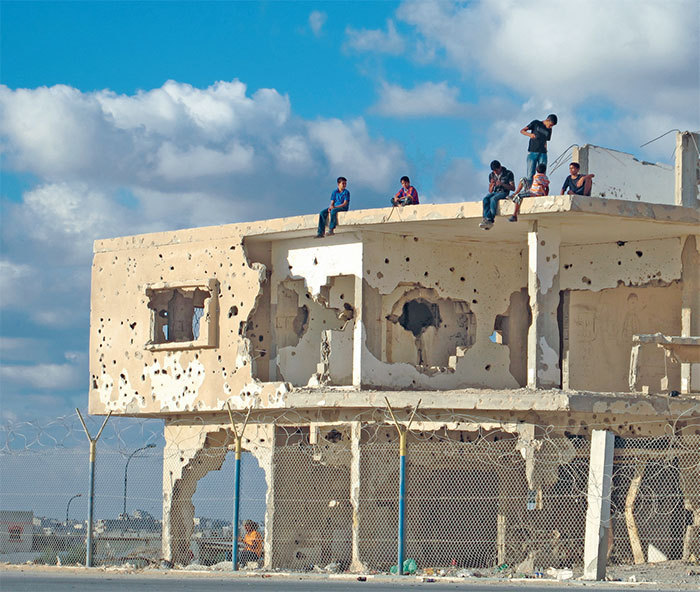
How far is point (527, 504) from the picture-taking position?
2330 centimetres

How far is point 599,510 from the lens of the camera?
18188mm

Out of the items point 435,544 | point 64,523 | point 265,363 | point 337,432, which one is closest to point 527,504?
point 435,544

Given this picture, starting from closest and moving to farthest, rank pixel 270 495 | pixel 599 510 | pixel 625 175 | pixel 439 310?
1. pixel 599 510
2. pixel 270 495
3. pixel 439 310
4. pixel 625 175

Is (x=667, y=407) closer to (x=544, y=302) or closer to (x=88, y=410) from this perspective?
(x=544, y=302)

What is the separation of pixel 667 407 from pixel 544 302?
2.59 meters

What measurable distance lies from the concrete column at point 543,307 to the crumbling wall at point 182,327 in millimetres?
4585

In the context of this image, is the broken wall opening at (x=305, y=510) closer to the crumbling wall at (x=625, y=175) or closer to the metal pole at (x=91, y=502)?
the metal pole at (x=91, y=502)

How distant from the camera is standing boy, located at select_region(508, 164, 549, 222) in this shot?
72.8ft

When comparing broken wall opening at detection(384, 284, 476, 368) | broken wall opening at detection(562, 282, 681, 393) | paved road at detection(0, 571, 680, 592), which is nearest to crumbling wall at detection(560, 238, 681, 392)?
broken wall opening at detection(562, 282, 681, 393)

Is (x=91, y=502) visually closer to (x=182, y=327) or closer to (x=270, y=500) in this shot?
(x=270, y=500)

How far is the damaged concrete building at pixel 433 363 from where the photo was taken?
22422mm

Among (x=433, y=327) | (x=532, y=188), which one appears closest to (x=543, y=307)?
(x=532, y=188)

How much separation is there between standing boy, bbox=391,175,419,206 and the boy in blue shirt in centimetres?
89

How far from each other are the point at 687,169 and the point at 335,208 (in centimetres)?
635
